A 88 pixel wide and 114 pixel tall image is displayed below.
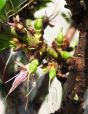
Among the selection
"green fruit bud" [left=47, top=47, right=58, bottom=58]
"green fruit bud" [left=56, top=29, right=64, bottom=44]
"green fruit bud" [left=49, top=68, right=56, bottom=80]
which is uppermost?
"green fruit bud" [left=56, top=29, right=64, bottom=44]

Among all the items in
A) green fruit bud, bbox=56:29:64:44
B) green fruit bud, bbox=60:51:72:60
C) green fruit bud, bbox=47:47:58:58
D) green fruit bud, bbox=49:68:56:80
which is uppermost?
green fruit bud, bbox=56:29:64:44


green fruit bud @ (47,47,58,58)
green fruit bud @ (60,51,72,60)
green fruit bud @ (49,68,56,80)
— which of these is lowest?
green fruit bud @ (49,68,56,80)

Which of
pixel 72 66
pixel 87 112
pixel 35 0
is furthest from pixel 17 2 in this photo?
pixel 87 112

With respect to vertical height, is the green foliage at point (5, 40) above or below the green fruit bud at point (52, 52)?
above

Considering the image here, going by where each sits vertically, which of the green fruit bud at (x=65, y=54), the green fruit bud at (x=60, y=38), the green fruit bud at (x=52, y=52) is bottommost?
the green fruit bud at (x=65, y=54)

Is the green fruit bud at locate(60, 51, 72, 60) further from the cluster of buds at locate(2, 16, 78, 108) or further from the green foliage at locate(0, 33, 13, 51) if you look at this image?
the green foliage at locate(0, 33, 13, 51)

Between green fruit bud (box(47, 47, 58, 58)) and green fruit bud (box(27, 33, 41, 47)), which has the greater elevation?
green fruit bud (box(27, 33, 41, 47))

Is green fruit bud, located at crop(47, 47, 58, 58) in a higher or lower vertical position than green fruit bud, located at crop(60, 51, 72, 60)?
higher

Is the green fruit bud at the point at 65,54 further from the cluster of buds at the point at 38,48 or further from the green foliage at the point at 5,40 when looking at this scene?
the green foliage at the point at 5,40

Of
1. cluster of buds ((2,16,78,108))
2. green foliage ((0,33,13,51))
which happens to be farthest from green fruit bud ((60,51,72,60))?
green foliage ((0,33,13,51))

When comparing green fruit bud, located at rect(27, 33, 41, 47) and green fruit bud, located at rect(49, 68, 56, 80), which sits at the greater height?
green fruit bud, located at rect(27, 33, 41, 47)

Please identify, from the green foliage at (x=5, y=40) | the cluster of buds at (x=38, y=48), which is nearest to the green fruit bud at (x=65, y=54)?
the cluster of buds at (x=38, y=48)
